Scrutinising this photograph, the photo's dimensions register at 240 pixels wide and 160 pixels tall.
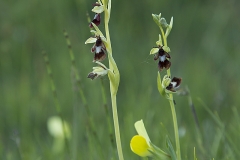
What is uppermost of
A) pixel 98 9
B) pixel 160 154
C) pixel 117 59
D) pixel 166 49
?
pixel 98 9

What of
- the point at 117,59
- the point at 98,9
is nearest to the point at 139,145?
the point at 98,9

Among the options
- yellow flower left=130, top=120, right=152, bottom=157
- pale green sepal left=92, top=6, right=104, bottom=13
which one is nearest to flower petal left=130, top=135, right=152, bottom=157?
yellow flower left=130, top=120, right=152, bottom=157

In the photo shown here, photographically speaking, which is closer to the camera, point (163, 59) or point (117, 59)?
point (163, 59)

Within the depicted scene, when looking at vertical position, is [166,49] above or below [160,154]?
above

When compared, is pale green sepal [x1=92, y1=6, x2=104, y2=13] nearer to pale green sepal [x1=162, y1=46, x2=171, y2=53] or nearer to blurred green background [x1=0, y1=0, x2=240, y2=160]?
pale green sepal [x1=162, y1=46, x2=171, y2=53]

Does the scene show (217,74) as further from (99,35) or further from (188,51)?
(99,35)

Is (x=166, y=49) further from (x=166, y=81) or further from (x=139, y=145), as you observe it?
(x=139, y=145)

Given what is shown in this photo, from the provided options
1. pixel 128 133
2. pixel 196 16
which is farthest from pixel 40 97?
pixel 196 16
